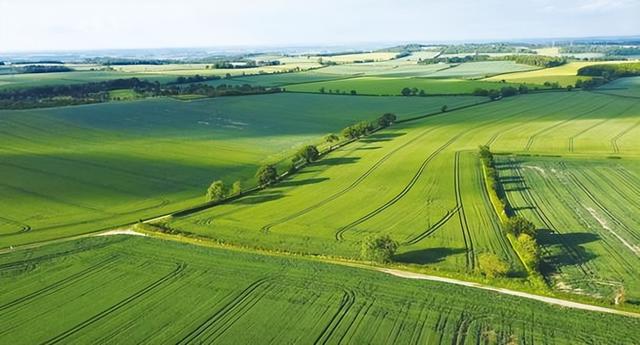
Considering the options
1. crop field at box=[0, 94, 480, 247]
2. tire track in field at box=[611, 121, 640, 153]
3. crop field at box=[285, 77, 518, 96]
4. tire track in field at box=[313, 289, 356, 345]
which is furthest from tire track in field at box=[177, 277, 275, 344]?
crop field at box=[285, 77, 518, 96]

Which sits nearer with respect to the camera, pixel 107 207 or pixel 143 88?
pixel 107 207

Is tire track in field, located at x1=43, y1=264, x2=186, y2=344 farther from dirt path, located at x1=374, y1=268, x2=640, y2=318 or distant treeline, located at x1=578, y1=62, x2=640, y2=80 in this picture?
distant treeline, located at x1=578, y1=62, x2=640, y2=80

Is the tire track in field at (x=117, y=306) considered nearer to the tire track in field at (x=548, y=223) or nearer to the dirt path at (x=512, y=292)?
the dirt path at (x=512, y=292)

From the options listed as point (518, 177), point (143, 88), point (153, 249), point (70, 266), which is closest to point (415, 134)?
point (518, 177)

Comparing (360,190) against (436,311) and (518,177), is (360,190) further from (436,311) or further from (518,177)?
(436,311)

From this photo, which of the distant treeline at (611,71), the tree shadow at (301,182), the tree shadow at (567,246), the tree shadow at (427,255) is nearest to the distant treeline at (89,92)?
the tree shadow at (301,182)
